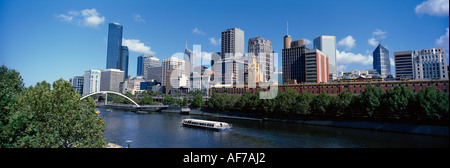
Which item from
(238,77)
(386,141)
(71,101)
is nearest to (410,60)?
(238,77)

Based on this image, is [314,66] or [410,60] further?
[410,60]

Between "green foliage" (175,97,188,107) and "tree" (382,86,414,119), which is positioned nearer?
"tree" (382,86,414,119)

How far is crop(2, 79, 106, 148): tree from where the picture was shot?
13.4m

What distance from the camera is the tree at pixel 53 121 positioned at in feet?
44.1

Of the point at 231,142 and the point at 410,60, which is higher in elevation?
the point at 410,60

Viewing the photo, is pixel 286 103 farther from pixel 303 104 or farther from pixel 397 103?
pixel 397 103

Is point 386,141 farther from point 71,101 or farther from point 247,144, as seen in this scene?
point 71,101

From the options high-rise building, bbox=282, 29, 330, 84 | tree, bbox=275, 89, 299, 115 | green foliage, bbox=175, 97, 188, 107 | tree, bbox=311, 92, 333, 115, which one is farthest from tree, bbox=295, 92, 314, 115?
green foliage, bbox=175, 97, 188, 107

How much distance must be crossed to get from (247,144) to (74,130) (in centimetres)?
2356

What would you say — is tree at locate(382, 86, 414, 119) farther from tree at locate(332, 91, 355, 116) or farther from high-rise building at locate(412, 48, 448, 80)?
high-rise building at locate(412, 48, 448, 80)

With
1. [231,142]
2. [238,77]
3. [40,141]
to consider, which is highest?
[238,77]

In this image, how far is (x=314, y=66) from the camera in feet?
415

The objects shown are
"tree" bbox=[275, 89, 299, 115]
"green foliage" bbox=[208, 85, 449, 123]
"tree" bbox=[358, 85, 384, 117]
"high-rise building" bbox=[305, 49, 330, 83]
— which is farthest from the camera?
"high-rise building" bbox=[305, 49, 330, 83]
